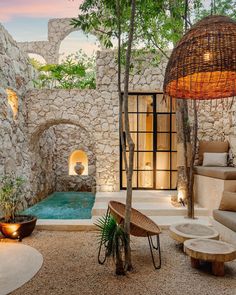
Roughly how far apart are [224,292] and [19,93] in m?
5.00

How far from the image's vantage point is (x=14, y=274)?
8.87 ft

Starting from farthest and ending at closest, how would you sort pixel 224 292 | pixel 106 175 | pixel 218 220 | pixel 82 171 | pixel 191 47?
pixel 82 171 → pixel 106 175 → pixel 218 220 → pixel 224 292 → pixel 191 47

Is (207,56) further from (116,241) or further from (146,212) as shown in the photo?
(146,212)

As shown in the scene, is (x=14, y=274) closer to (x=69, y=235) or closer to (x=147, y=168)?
(x=69, y=235)

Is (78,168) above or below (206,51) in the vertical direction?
below

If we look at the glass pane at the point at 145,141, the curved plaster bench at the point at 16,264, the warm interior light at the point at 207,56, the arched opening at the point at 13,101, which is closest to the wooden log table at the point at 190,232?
the curved plaster bench at the point at 16,264

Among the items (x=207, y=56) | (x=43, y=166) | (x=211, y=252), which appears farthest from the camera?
(x=43, y=166)

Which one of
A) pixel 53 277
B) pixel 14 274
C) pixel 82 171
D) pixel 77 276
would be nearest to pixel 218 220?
pixel 77 276

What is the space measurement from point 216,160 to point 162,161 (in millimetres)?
1348

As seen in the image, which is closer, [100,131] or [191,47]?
[191,47]

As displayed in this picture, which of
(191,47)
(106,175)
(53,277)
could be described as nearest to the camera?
(191,47)

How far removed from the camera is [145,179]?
6.48 metres

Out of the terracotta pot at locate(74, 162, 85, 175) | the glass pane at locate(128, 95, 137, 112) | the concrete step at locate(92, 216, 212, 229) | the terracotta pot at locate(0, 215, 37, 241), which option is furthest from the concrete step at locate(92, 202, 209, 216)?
the terracotta pot at locate(74, 162, 85, 175)

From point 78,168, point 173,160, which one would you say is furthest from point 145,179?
point 78,168
